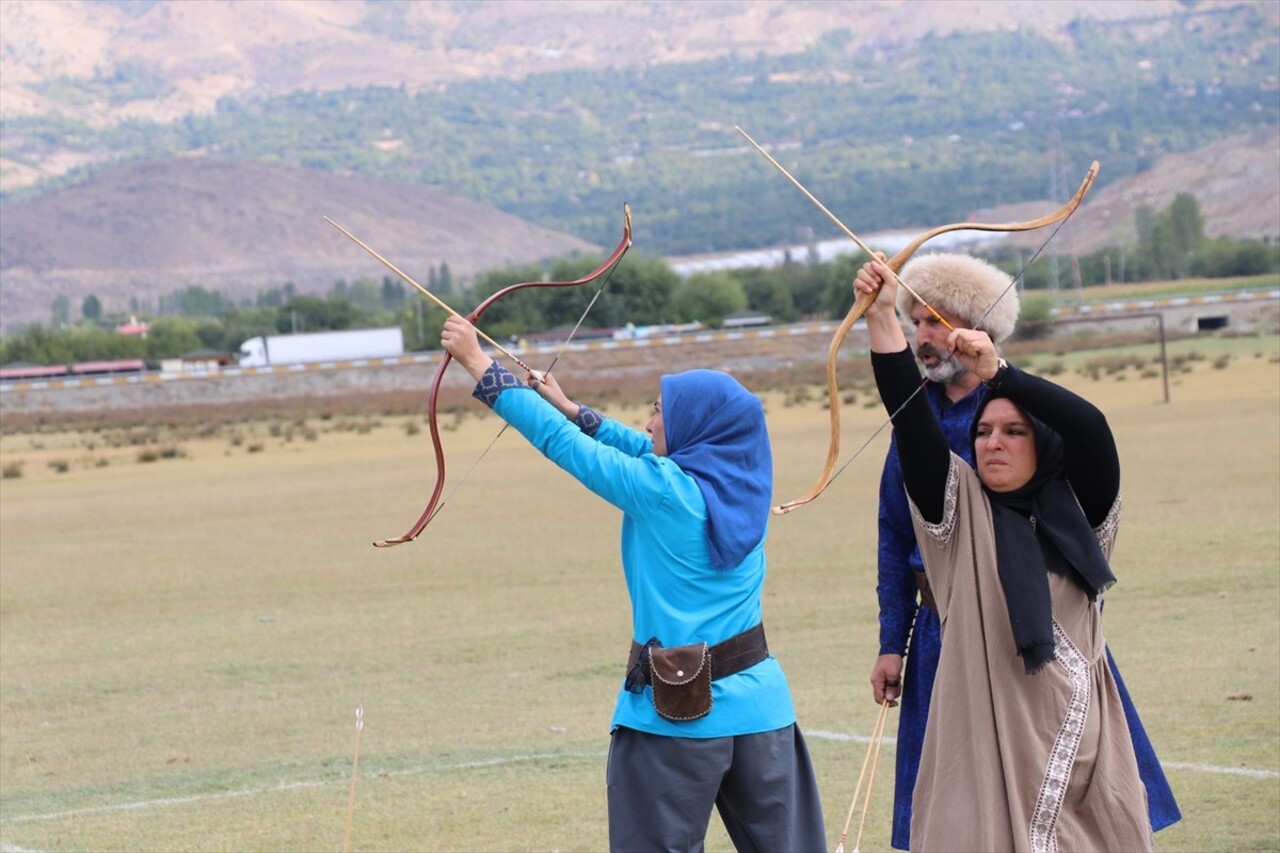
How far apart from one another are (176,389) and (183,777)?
6687 centimetres

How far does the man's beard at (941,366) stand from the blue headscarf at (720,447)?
17.6 inches

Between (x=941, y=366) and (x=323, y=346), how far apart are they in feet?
323

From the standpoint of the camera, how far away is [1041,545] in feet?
13.7

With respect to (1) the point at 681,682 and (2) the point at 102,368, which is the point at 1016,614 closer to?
(1) the point at 681,682

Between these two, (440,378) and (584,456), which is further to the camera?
(440,378)

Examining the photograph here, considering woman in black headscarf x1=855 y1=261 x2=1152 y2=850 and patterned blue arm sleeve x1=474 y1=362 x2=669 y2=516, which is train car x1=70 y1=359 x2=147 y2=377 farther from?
woman in black headscarf x1=855 y1=261 x2=1152 y2=850

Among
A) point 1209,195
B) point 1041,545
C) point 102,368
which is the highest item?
point 1209,195

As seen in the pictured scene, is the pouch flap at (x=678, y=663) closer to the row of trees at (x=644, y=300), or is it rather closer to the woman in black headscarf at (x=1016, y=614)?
the woman in black headscarf at (x=1016, y=614)

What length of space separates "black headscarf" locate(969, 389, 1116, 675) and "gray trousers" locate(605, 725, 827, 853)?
34.1 inches

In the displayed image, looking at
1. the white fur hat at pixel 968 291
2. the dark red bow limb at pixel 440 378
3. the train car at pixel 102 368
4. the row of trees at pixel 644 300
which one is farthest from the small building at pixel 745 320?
the white fur hat at pixel 968 291

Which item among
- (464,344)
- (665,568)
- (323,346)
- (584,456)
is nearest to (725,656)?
(665,568)

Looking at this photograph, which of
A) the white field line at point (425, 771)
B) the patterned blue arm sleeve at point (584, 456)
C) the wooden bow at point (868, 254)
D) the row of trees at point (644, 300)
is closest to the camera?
the wooden bow at point (868, 254)

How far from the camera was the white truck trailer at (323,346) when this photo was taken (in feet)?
326

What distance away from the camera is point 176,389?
7344cm
